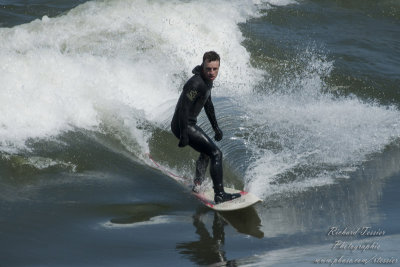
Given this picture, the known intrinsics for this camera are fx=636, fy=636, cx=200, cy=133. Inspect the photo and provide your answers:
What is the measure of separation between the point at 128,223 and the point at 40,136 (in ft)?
9.75

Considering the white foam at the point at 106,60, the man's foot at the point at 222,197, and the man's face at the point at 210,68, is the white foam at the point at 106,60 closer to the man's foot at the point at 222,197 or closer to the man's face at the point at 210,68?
the man's foot at the point at 222,197

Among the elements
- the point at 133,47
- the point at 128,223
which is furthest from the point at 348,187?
the point at 133,47

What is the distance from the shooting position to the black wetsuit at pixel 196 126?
7320mm

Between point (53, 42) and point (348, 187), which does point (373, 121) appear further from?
point (53, 42)

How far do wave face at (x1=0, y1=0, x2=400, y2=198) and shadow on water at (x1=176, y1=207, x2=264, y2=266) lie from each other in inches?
35.4

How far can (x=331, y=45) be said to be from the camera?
55.7 feet

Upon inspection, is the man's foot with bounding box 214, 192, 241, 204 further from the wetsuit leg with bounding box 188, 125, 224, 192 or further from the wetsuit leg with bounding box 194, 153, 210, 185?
the wetsuit leg with bounding box 194, 153, 210, 185

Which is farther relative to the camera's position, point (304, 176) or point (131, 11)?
point (131, 11)

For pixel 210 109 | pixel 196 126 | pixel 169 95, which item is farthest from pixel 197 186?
pixel 169 95

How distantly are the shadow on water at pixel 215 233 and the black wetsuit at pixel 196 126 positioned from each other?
0.34 metres

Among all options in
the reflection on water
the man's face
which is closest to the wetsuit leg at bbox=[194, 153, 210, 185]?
the reflection on water

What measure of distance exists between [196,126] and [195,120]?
2.9 inches

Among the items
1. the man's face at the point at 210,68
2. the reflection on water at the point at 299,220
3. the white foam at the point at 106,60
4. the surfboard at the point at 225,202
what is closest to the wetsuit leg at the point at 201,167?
the surfboard at the point at 225,202

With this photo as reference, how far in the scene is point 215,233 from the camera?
7.08 meters
